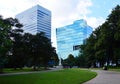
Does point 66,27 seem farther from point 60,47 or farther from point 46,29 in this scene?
point 46,29

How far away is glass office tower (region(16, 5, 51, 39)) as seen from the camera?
131 m

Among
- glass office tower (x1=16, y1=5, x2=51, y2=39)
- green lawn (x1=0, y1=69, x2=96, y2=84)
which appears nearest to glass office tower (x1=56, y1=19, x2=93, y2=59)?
glass office tower (x1=16, y1=5, x2=51, y2=39)

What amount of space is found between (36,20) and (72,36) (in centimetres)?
4506

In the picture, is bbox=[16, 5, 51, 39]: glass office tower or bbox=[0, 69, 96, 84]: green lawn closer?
bbox=[0, 69, 96, 84]: green lawn

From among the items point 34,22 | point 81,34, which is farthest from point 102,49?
point 81,34

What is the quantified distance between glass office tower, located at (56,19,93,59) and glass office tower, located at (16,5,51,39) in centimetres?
3086

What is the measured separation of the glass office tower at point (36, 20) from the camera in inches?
5172

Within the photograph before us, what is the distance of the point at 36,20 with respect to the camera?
13262cm

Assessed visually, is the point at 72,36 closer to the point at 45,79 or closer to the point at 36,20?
the point at 36,20

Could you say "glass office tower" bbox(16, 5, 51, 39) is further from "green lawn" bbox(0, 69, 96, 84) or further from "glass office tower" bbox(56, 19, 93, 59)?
"green lawn" bbox(0, 69, 96, 84)

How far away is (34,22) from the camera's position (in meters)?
132

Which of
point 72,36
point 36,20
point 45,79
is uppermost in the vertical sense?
point 36,20

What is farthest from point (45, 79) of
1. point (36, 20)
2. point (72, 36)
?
point (72, 36)

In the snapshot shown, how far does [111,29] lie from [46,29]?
244 ft
